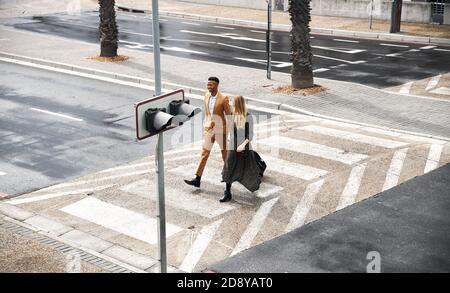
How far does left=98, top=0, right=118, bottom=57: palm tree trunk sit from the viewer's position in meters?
23.7

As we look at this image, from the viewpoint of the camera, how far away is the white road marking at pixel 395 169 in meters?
12.0

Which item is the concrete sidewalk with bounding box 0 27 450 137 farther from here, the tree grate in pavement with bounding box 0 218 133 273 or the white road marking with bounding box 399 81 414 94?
the tree grate in pavement with bounding box 0 218 133 273

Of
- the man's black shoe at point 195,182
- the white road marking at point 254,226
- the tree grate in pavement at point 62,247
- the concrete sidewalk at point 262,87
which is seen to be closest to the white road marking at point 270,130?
the concrete sidewalk at point 262,87

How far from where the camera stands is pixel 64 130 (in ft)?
52.1

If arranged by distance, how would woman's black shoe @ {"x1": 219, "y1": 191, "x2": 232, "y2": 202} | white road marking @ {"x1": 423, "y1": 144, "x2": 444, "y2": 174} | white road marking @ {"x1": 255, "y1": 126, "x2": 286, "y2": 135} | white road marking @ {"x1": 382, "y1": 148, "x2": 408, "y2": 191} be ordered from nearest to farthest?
woman's black shoe @ {"x1": 219, "y1": 191, "x2": 232, "y2": 202} → white road marking @ {"x1": 382, "y1": 148, "x2": 408, "y2": 191} → white road marking @ {"x1": 423, "y1": 144, "x2": 444, "y2": 174} → white road marking @ {"x1": 255, "y1": 126, "x2": 286, "y2": 135}

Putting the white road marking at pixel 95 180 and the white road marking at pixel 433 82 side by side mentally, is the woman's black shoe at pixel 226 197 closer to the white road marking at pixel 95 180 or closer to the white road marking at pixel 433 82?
the white road marking at pixel 95 180

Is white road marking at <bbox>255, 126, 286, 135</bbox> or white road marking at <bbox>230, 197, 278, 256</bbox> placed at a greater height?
white road marking at <bbox>255, 126, 286, 135</bbox>

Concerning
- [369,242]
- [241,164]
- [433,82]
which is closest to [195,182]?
[241,164]

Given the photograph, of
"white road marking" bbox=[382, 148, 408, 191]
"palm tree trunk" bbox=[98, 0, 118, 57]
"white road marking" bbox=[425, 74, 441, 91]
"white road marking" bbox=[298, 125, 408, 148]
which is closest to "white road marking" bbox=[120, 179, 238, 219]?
"white road marking" bbox=[382, 148, 408, 191]

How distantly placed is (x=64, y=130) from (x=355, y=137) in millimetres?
6709

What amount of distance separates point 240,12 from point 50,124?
2216 centimetres

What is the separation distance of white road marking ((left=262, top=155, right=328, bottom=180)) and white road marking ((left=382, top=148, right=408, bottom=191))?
3.84ft

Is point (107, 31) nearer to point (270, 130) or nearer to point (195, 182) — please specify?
point (270, 130)
